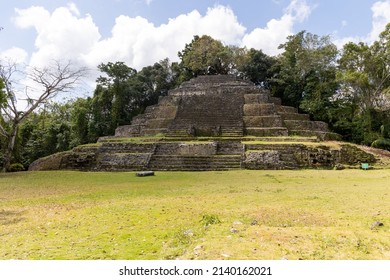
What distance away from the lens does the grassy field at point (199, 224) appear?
3775mm

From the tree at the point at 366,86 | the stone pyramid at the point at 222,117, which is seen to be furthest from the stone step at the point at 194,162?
the tree at the point at 366,86

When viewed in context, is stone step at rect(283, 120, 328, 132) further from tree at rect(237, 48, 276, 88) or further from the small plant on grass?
the small plant on grass

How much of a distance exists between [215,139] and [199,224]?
52.9 ft

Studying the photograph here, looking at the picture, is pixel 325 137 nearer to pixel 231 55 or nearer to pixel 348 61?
pixel 348 61

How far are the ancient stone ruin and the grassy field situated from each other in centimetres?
759

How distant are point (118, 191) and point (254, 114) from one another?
1834cm

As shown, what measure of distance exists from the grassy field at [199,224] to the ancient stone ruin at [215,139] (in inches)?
299

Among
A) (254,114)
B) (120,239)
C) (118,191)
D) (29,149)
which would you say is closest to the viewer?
(120,239)

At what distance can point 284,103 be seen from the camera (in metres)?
32.8

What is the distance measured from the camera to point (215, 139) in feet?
69.7

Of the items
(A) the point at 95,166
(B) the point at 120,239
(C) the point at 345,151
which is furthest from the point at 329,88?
(B) the point at 120,239

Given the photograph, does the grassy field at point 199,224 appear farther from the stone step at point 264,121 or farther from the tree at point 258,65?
the tree at point 258,65

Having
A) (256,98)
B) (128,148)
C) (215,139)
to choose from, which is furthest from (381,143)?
(128,148)

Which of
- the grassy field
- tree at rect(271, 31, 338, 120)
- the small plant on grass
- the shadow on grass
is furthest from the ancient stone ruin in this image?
the small plant on grass
